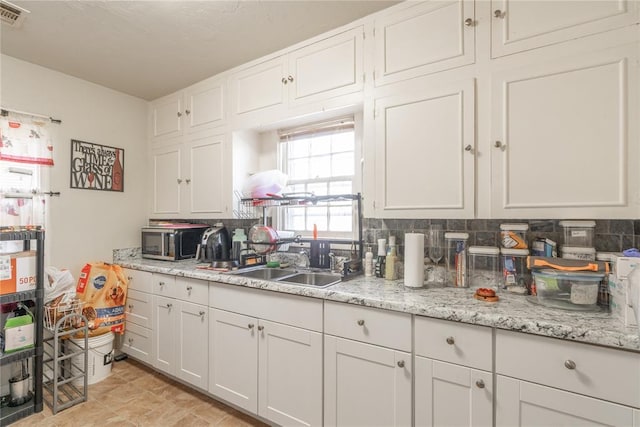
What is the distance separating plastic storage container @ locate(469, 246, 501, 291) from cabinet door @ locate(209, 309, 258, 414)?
129 centimetres

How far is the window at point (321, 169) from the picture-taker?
7.65ft

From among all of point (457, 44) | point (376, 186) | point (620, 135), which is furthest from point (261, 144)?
point (620, 135)

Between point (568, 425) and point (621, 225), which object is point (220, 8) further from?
point (568, 425)

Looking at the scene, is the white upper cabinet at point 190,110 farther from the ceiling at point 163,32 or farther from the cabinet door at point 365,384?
the cabinet door at point 365,384

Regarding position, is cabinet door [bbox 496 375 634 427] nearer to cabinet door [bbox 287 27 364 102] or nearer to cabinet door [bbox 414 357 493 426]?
cabinet door [bbox 414 357 493 426]

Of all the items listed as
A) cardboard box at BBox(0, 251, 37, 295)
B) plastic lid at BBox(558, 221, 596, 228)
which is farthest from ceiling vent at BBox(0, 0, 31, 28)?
plastic lid at BBox(558, 221, 596, 228)

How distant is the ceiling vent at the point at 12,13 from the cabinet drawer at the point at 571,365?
9.90ft

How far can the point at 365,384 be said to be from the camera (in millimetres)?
1435

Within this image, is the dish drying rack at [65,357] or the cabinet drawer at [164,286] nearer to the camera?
the dish drying rack at [65,357]

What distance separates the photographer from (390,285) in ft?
5.45

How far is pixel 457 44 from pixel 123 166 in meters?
3.06

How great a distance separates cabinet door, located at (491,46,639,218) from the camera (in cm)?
120

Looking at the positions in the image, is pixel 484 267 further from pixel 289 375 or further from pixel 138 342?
pixel 138 342

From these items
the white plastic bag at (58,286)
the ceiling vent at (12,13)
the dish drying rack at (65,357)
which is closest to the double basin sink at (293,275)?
the dish drying rack at (65,357)
